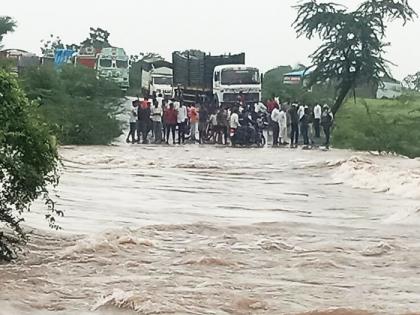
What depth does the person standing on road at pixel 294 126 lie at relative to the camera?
3017 centimetres

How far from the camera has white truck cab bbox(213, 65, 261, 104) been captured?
38.6 meters

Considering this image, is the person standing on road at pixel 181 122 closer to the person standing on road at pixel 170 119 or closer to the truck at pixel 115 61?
the person standing on road at pixel 170 119

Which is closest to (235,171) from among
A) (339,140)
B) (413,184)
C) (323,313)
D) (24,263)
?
(413,184)

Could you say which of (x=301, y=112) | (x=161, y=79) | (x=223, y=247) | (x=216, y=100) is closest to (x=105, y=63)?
(x=161, y=79)

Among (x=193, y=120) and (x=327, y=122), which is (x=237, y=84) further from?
(x=327, y=122)

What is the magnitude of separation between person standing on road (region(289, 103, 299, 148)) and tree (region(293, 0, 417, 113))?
4909mm

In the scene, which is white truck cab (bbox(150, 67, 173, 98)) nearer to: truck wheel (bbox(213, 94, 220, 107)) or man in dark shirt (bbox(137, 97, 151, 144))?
truck wheel (bbox(213, 94, 220, 107))

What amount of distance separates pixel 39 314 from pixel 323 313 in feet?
6.89

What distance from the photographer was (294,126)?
3069 cm

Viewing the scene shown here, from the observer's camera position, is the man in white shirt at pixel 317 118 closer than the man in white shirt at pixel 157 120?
Yes

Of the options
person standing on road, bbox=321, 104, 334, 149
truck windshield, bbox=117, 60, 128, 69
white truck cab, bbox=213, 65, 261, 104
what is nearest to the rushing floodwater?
person standing on road, bbox=321, 104, 334, 149

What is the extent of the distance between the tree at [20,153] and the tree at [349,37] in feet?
88.6

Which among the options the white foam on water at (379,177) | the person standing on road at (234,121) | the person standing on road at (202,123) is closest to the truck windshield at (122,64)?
the person standing on road at (202,123)

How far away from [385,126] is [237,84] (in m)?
13.3
